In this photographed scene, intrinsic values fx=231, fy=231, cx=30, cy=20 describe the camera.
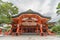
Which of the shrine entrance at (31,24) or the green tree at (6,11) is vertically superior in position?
the green tree at (6,11)

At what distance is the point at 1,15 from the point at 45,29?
2152 cm

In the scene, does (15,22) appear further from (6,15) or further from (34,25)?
(6,15)

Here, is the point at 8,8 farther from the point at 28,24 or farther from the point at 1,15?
the point at 28,24

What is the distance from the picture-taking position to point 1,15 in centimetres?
5625

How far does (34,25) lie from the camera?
127ft

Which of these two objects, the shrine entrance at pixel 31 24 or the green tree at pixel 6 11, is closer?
the shrine entrance at pixel 31 24

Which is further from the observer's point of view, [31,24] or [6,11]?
[6,11]

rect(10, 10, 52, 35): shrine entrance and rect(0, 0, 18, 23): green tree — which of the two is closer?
rect(10, 10, 52, 35): shrine entrance

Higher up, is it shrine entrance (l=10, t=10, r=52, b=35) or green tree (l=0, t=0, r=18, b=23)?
green tree (l=0, t=0, r=18, b=23)

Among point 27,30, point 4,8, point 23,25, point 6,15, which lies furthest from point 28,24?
point 6,15

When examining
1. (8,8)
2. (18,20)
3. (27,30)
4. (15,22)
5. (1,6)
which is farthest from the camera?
(8,8)

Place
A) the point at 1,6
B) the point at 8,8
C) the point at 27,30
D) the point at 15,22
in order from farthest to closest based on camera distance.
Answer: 1. the point at 8,8
2. the point at 1,6
3. the point at 27,30
4. the point at 15,22

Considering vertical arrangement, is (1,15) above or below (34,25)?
above

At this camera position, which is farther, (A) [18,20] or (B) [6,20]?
(B) [6,20]
